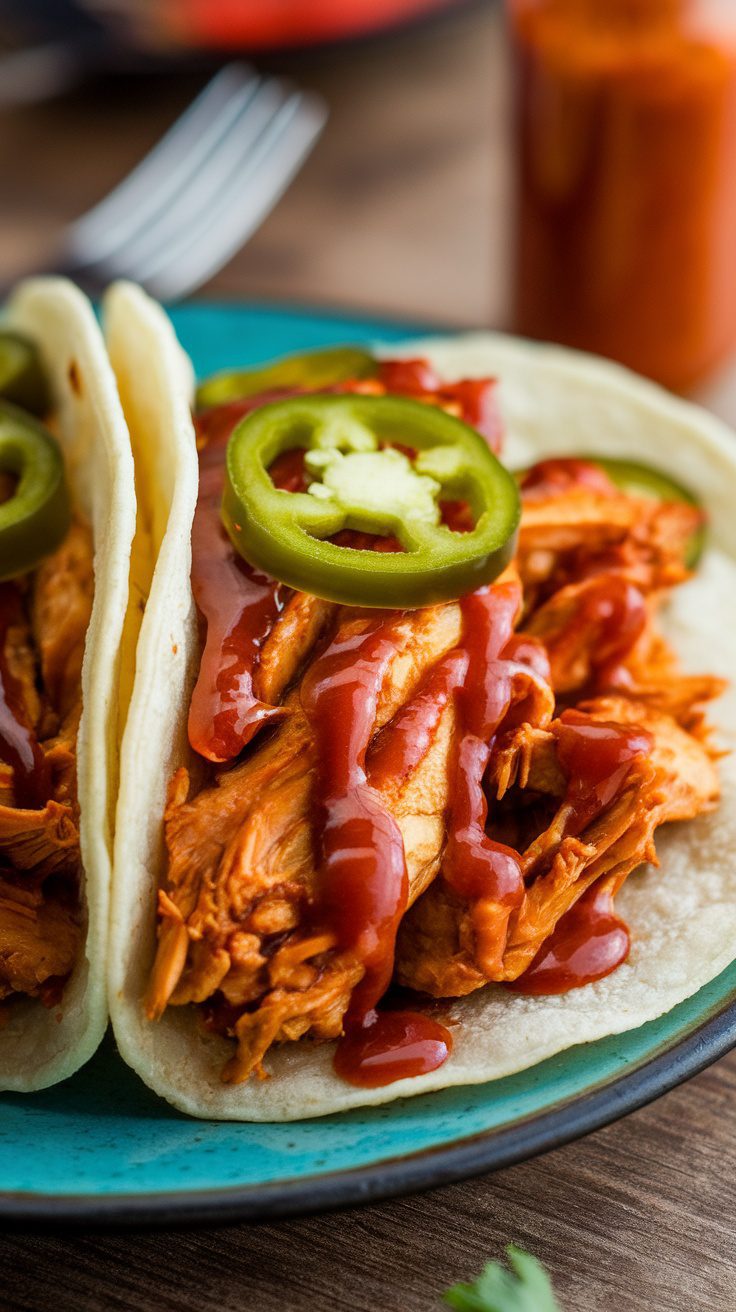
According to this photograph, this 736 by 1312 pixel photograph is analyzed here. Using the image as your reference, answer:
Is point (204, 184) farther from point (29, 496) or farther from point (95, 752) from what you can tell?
point (95, 752)

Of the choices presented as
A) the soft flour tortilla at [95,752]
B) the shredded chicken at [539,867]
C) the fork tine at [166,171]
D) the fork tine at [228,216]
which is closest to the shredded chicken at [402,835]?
the shredded chicken at [539,867]

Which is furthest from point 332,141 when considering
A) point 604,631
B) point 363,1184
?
point 363,1184

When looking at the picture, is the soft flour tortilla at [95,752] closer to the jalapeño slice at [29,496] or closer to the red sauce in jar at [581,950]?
the jalapeño slice at [29,496]

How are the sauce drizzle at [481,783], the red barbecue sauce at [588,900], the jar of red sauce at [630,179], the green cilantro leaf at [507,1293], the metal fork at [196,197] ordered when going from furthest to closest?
the metal fork at [196,197], the jar of red sauce at [630,179], the red barbecue sauce at [588,900], the sauce drizzle at [481,783], the green cilantro leaf at [507,1293]

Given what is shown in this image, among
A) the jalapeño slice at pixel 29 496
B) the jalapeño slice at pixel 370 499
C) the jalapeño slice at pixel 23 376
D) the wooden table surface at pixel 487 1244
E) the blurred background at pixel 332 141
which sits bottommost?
the wooden table surface at pixel 487 1244

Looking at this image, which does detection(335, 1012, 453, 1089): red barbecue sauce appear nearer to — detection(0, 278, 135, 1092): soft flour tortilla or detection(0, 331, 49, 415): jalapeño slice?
detection(0, 278, 135, 1092): soft flour tortilla

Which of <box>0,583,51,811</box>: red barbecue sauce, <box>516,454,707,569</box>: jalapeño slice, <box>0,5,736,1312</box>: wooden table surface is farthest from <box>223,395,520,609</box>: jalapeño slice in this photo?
<box>0,5,736,1312</box>: wooden table surface

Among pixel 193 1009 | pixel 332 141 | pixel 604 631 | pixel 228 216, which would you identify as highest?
pixel 604 631

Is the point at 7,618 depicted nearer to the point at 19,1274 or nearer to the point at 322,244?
the point at 19,1274
